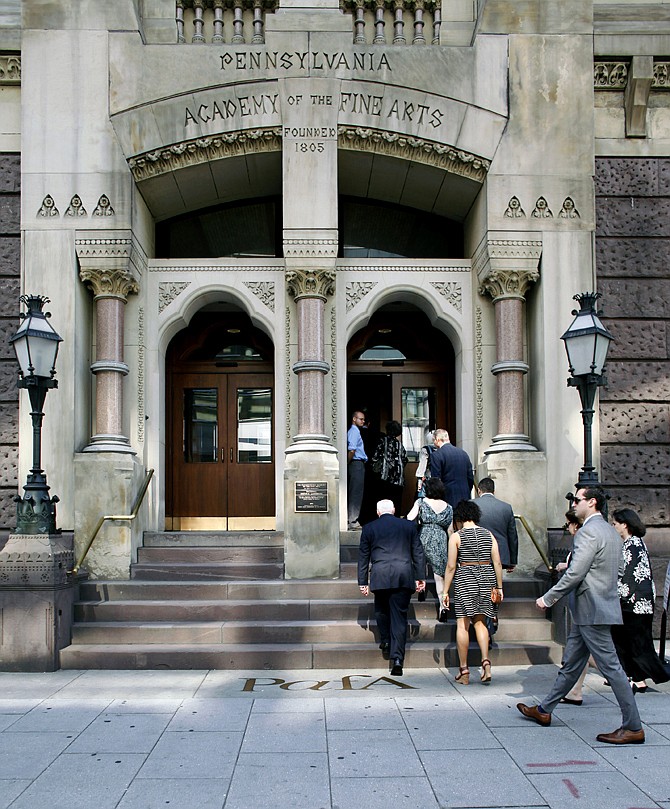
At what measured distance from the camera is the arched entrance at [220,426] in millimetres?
14914

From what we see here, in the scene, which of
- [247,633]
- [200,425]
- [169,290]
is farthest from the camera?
[200,425]

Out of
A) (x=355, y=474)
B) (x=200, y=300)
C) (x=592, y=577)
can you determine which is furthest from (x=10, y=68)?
(x=592, y=577)

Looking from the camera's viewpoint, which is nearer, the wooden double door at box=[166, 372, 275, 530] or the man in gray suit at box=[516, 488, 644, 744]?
the man in gray suit at box=[516, 488, 644, 744]

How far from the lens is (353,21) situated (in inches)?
538

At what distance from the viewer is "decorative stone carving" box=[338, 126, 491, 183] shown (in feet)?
43.4

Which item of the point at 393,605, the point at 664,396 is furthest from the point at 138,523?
the point at 664,396

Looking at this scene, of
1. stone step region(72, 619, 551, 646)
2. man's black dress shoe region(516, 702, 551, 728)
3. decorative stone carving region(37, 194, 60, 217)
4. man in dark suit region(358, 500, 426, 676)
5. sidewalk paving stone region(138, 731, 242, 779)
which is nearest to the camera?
sidewalk paving stone region(138, 731, 242, 779)

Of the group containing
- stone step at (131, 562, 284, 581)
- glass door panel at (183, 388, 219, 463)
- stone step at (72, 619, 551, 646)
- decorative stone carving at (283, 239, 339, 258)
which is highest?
decorative stone carving at (283, 239, 339, 258)

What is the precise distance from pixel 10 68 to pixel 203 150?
120 inches

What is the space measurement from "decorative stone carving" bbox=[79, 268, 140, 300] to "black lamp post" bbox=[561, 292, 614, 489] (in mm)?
6308

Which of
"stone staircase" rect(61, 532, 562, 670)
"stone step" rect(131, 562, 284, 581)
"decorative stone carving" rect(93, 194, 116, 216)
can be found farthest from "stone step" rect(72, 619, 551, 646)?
"decorative stone carving" rect(93, 194, 116, 216)

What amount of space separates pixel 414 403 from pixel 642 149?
17.5 feet

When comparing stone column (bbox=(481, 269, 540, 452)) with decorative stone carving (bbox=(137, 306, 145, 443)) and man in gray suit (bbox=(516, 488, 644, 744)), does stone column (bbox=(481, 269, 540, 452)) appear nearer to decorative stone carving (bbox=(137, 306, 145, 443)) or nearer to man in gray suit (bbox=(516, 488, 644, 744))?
decorative stone carving (bbox=(137, 306, 145, 443))

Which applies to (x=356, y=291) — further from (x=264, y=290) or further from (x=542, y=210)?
(x=542, y=210)
